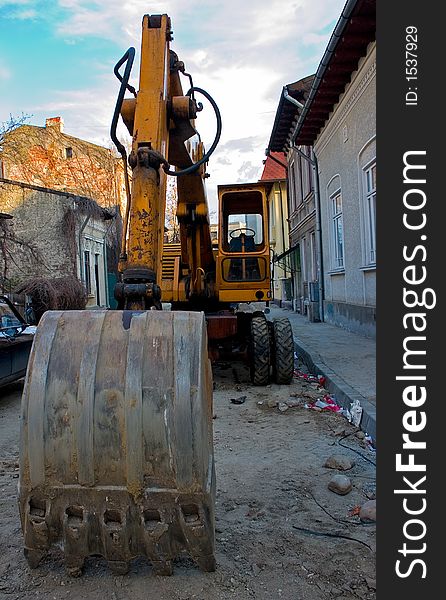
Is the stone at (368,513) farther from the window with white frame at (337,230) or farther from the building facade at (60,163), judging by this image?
the building facade at (60,163)

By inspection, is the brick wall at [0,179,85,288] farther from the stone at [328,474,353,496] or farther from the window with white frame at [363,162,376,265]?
the stone at [328,474,353,496]

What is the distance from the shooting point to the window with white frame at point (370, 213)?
1030 cm

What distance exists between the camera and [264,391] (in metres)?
6.94

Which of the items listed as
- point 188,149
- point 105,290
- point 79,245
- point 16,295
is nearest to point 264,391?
point 188,149

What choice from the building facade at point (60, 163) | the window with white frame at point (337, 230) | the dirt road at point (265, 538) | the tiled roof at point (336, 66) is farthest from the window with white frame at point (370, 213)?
the building facade at point (60, 163)

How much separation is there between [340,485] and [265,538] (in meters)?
0.83

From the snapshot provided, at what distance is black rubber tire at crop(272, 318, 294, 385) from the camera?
23.2 ft

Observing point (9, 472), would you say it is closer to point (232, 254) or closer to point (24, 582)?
point (24, 582)

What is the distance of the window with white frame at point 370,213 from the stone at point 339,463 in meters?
6.74

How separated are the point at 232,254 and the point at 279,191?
19021 mm

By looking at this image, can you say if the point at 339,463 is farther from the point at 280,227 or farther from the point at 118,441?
the point at 280,227

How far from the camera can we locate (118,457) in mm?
2232

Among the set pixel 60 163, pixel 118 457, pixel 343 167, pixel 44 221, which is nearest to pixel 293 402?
pixel 118 457

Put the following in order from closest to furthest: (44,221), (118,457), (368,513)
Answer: (118,457), (368,513), (44,221)
